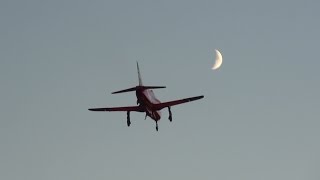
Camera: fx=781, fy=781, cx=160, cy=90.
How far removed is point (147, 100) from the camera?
10012 cm

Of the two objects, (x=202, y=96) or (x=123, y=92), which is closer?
(x=123, y=92)

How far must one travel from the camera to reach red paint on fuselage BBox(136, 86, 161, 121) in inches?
3890

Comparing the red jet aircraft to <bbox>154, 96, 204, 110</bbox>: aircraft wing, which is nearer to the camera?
the red jet aircraft

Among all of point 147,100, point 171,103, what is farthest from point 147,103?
point 171,103

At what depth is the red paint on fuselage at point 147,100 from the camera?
9881 centimetres

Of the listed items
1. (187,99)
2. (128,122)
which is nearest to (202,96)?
(187,99)

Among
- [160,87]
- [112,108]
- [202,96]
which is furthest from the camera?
[112,108]

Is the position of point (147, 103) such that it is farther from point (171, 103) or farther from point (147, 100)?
point (171, 103)

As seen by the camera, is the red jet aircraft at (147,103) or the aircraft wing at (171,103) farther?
the aircraft wing at (171,103)

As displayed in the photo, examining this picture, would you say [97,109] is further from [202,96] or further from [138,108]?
[202,96]

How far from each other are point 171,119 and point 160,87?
12.0 metres

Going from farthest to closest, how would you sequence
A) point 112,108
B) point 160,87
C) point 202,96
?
1. point 112,108
2. point 202,96
3. point 160,87

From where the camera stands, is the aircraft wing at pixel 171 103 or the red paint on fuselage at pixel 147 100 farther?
the aircraft wing at pixel 171 103

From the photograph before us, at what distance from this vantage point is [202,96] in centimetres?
10112
